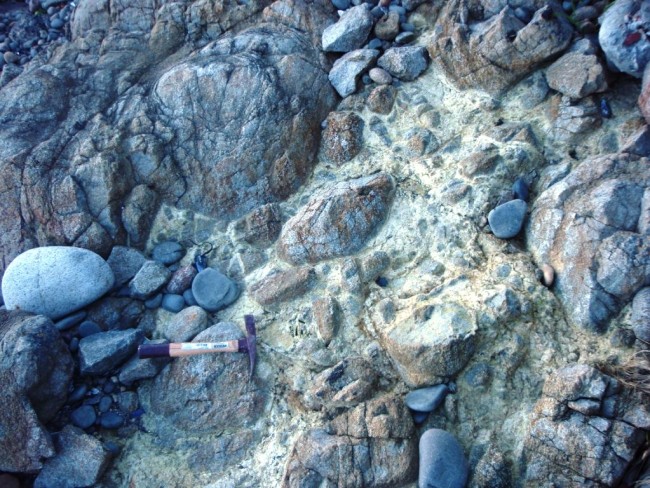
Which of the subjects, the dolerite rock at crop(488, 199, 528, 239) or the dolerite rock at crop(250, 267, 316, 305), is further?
the dolerite rock at crop(250, 267, 316, 305)

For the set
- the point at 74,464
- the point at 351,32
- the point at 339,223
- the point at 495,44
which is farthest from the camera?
the point at 351,32

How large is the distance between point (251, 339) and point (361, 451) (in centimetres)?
109

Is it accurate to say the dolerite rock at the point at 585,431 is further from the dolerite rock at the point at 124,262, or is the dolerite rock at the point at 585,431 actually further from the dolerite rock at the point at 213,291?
the dolerite rock at the point at 124,262

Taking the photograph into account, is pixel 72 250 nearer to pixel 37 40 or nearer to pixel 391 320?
pixel 391 320

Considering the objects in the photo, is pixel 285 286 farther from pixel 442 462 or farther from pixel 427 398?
pixel 442 462

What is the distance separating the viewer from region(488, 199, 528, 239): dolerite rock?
399 centimetres

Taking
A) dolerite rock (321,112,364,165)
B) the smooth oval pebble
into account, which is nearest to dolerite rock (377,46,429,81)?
dolerite rock (321,112,364,165)

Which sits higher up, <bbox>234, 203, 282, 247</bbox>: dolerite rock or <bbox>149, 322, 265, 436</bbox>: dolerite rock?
<bbox>234, 203, 282, 247</bbox>: dolerite rock

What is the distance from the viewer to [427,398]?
11.6 feet

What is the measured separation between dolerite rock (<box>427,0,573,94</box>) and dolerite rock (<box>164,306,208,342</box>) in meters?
2.76

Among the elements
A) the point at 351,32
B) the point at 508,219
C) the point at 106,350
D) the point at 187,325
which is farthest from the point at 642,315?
the point at 106,350

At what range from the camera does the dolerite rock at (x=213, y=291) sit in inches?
168

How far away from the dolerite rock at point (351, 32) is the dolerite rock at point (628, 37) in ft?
6.21

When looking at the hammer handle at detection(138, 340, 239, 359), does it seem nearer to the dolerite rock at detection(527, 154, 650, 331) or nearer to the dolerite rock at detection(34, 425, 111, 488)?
the dolerite rock at detection(34, 425, 111, 488)
